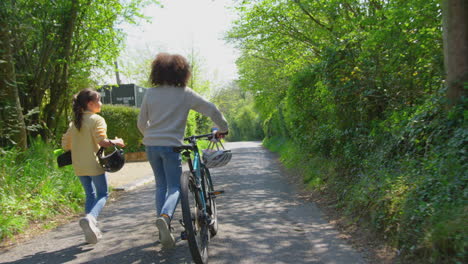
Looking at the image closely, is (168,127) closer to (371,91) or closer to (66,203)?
(66,203)

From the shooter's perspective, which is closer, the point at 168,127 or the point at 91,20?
the point at 168,127

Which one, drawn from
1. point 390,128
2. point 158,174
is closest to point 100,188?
point 158,174

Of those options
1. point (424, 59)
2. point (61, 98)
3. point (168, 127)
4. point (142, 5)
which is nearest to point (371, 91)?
point (424, 59)

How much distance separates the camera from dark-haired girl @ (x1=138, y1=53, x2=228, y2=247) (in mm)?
3668

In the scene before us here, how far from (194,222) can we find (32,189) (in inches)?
152

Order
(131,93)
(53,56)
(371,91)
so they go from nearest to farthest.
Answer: (371,91)
(53,56)
(131,93)

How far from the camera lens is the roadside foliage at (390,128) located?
3.48 metres

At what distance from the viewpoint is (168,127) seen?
12.1 ft

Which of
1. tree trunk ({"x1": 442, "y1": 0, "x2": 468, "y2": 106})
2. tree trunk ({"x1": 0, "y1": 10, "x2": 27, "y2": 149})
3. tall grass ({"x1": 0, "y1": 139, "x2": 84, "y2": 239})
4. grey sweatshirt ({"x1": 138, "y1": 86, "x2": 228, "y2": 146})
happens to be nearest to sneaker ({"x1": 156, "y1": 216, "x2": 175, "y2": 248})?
grey sweatshirt ({"x1": 138, "y1": 86, "x2": 228, "y2": 146})

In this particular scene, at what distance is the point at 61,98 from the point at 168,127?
24.9 ft

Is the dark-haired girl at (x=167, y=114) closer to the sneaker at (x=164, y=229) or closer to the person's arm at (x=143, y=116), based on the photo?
the person's arm at (x=143, y=116)

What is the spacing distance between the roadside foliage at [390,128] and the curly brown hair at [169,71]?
2564mm

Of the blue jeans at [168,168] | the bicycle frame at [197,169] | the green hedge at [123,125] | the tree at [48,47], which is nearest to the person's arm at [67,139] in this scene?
the blue jeans at [168,168]

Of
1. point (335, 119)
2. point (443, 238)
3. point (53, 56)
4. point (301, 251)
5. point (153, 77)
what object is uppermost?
point (53, 56)
